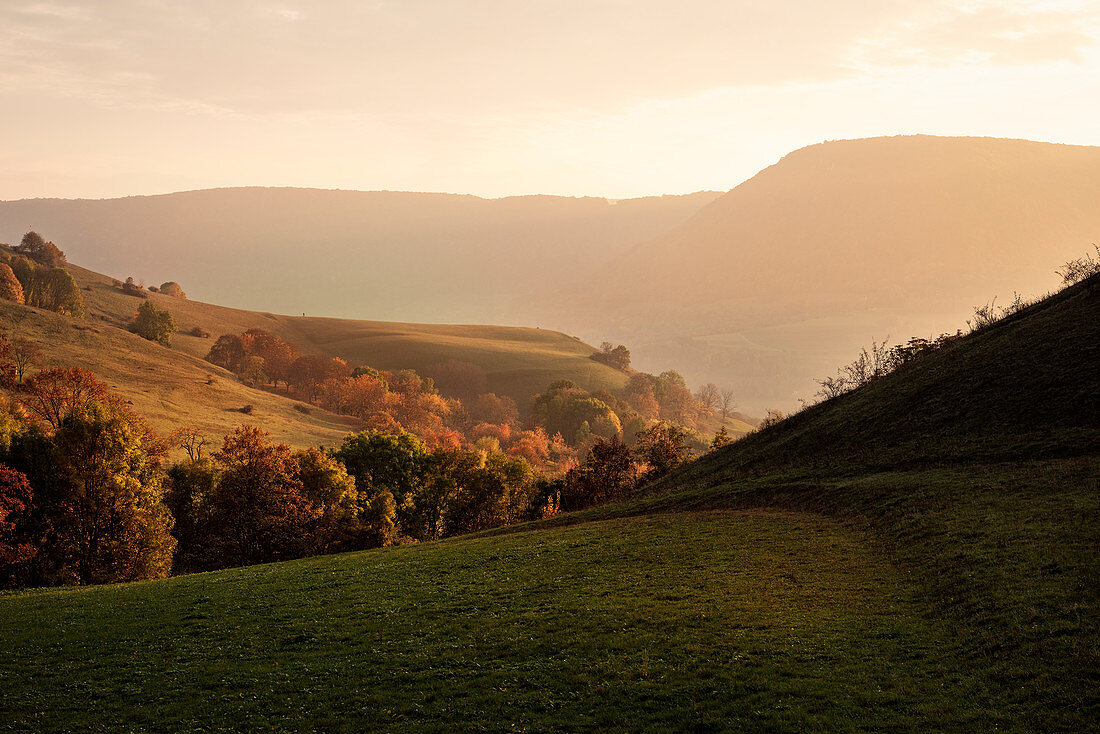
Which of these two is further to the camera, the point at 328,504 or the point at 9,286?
the point at 9,286

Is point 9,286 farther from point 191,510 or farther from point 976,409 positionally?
point 976,409

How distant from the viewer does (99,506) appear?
1935 inches

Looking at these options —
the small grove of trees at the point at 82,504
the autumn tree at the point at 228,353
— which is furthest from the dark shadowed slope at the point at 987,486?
the autumn tree at the point at 228,353

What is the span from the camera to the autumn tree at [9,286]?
454 ft

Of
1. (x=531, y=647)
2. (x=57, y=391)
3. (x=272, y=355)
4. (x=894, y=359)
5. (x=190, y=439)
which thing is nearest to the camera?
(x=531, y=647)

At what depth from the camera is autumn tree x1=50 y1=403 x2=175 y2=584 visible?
4859 centimetres

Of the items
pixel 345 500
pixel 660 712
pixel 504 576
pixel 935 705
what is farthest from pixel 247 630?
pixel 345 500

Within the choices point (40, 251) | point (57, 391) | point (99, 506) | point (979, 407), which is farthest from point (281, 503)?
point (40, 251)

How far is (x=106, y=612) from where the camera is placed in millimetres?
30422

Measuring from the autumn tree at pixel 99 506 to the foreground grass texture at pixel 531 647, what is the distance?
15.4 m

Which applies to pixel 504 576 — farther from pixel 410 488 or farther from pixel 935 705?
pixel 410 488

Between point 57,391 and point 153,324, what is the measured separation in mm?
99672

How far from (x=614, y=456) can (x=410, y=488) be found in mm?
24236

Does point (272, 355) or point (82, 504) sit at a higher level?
point (272, 355)
